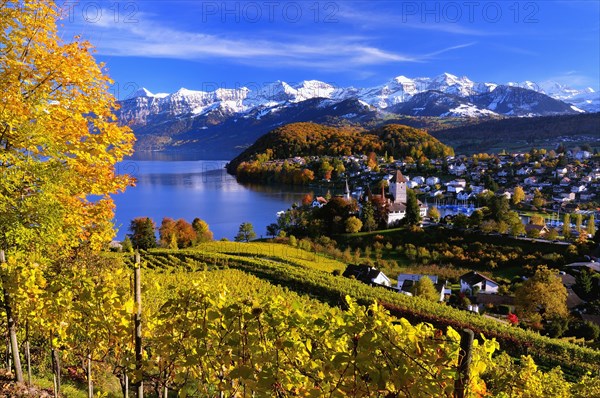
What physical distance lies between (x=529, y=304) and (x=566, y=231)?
943 inches

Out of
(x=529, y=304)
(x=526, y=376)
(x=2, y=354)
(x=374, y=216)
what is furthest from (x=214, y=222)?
(x=526, y=376)

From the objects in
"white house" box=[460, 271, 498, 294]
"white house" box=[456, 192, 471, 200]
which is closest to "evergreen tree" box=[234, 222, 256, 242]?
"white house" box=[460, 271, 498, 294]

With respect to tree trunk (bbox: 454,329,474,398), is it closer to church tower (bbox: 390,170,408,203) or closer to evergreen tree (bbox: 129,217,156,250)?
evergreen tree (bbox: 129,217,156,250)

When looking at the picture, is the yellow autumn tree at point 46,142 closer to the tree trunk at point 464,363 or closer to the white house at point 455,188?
the tree trunk at point 464,363

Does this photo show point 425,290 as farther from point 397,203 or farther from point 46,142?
point 397,203

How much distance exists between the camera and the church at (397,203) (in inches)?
1978

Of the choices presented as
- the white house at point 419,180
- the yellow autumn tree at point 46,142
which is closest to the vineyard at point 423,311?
the yellow autumn tree at point 46,142

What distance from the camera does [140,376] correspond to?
9.40 ft

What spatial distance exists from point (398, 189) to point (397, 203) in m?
6.30

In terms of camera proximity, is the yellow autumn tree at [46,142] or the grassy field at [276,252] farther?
the grassy field at [276,252]

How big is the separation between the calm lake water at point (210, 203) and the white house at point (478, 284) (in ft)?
87.0

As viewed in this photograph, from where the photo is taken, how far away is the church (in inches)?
1978

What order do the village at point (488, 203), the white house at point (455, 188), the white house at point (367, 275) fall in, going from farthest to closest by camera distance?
the white house at point (455, 188) → the white house at point (367, 275) → the village at point (488, 203)

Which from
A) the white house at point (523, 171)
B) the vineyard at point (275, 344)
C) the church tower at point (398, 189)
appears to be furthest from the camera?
the white house at point (523, 171)
